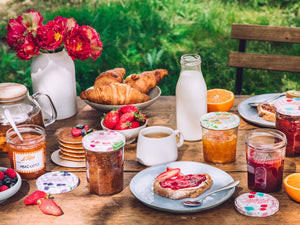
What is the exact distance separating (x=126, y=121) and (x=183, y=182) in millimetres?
390

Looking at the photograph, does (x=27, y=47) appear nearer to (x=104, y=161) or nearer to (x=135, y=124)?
(x=135, y=124)

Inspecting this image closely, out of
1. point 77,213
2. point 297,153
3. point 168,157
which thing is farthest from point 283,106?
point 77,213

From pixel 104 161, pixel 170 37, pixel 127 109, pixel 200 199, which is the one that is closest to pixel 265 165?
pixel 200 199

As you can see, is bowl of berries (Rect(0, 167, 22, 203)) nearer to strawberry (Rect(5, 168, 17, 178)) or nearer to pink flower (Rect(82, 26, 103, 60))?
strawberry (Rect(5, 168, 17, 178))

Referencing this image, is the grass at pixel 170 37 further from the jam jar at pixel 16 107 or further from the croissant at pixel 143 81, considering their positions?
the jam jar at pixel 16 107

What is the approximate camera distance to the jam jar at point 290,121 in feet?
4.86

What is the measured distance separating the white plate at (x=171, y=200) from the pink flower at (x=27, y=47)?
0.70 metres

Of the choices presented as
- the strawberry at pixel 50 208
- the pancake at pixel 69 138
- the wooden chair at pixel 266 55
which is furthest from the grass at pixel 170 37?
the strawberry at pixel 50 208

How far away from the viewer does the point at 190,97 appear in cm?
164

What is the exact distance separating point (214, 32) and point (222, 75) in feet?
2.13

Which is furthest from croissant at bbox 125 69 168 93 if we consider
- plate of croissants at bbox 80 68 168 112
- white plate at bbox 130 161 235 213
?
white plate at bbox 130 161 235 213

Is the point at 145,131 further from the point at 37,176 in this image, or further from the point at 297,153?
the point at 297,153

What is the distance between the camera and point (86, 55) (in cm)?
181

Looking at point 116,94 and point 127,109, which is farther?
point 116,94
